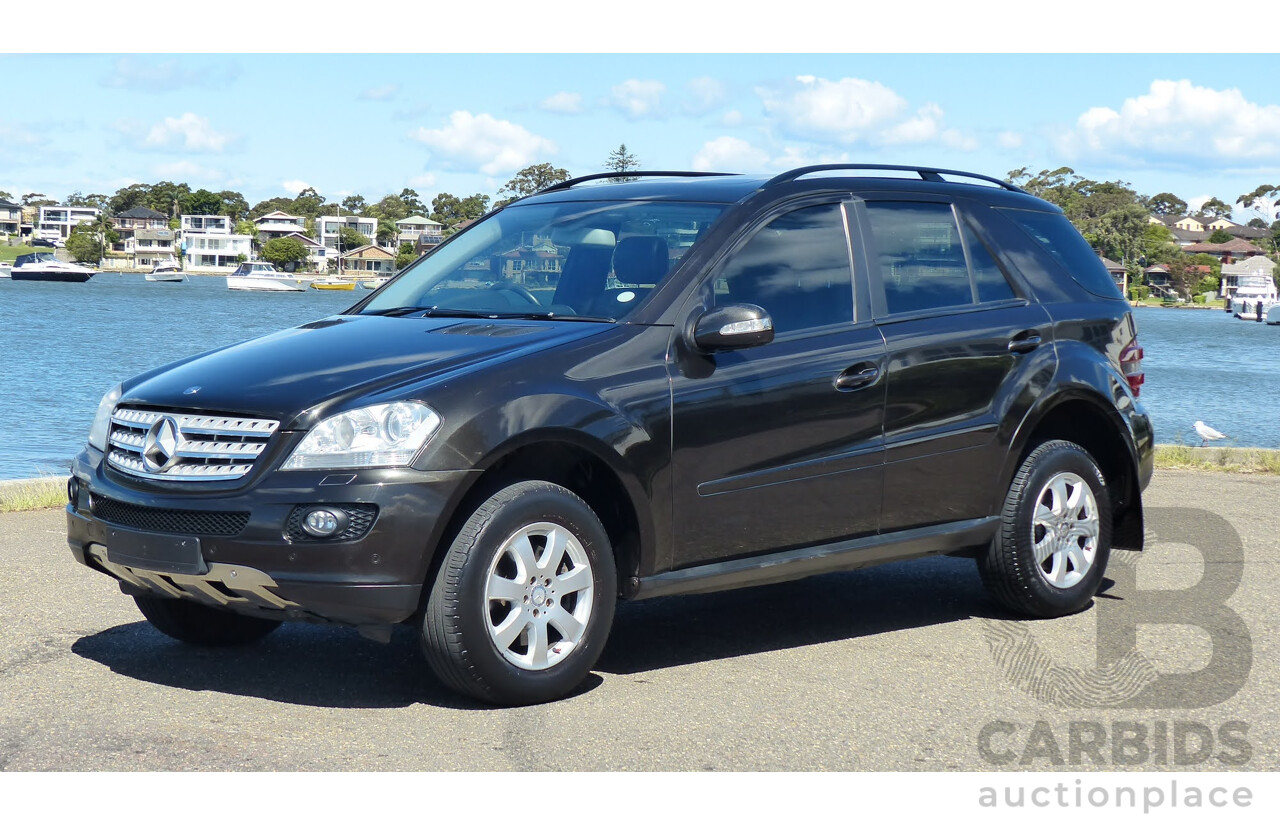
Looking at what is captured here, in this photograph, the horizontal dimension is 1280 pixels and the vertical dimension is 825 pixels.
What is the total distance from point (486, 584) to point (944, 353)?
2372mm

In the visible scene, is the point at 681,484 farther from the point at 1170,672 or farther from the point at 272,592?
the point at 1170,672

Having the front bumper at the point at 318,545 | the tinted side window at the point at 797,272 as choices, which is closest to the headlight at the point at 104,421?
the front bumper at the point at 318,545

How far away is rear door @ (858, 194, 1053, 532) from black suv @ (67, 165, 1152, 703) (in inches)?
0.5

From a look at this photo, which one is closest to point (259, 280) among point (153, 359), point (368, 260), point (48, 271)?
point (48, 271)

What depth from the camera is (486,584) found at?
5023 millimetres

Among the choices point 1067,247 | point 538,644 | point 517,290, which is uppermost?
point 1067,247

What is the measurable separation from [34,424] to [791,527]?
75.6 ft

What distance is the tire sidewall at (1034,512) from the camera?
6.69 meters

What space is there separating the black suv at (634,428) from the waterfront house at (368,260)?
163976 mm

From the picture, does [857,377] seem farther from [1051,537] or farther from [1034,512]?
[1051,537]

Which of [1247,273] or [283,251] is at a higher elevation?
[1247,273]

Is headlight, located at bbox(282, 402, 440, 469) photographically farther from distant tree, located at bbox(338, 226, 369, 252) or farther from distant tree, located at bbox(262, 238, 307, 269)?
distant tree, located at bbox(338, 226, 369, 252)

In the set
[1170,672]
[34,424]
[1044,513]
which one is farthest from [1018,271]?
[34,424]

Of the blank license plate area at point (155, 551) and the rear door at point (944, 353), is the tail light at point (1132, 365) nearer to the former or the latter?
the rear door at point (944, 353)
